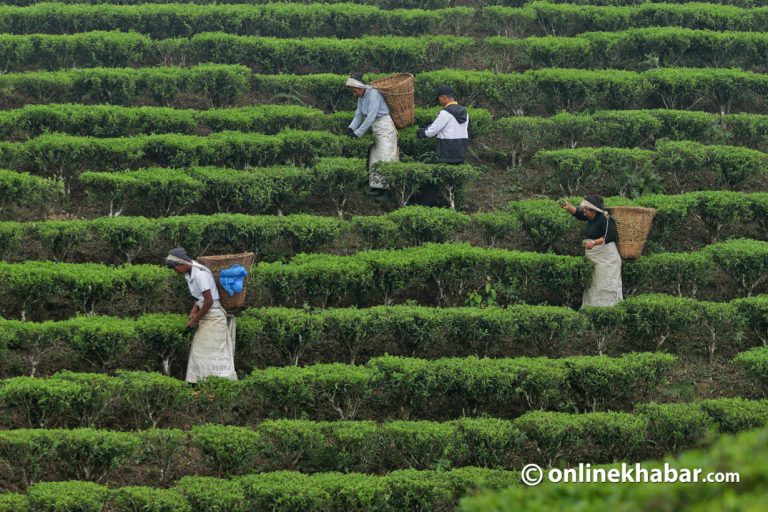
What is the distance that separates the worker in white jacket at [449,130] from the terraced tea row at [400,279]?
2016mm

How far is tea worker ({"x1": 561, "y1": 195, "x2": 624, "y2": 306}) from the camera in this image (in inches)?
620

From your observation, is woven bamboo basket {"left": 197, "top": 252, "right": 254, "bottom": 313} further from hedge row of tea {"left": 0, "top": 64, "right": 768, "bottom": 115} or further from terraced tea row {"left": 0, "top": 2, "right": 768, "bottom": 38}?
terraced tea row {"left": 0, "top": 2, "right": 768, "bottom": 38}

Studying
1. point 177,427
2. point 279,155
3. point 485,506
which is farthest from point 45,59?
point 485,506

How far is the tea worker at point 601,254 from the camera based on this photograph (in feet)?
51.7

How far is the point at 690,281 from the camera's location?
16469 millimetres

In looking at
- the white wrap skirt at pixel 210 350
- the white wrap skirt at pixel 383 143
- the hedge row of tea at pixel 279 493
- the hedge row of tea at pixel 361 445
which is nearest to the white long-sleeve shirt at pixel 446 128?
the white wrap skirt at pixel 383 143

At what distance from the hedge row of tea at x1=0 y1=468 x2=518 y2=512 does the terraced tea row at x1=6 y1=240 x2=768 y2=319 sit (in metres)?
3.41

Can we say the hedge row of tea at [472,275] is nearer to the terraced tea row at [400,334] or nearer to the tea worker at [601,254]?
the tea worker at [601,254]

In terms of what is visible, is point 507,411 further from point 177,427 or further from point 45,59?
point 45,59

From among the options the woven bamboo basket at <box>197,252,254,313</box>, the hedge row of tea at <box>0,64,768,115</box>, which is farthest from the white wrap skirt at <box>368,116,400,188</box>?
the woven bamboo basket at <box>197,252,254,313</box>

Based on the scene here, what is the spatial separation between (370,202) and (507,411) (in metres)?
4.88

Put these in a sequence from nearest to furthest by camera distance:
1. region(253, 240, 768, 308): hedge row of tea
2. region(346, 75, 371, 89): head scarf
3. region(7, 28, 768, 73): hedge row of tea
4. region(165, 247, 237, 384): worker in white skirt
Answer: region(165, 247, 237, 384): worker in white skirt, region(253, 240, 768, 308): hedge row of tea, region(346, 75, 371, 89): head scarf, region(7, 28, 768, 73): hedge row of tea

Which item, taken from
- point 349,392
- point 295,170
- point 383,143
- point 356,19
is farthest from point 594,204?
point 356,19

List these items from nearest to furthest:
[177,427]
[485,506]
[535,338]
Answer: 1. [485,506]
2. [177,427]
3. [535,338]
